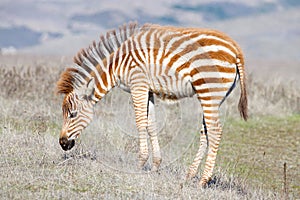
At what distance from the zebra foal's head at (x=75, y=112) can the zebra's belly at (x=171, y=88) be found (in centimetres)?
107

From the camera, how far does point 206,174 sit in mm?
7211

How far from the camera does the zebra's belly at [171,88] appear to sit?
23.9 feet

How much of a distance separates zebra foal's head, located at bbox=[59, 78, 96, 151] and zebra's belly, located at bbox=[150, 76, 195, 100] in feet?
3.50

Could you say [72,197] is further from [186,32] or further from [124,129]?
[124,129]

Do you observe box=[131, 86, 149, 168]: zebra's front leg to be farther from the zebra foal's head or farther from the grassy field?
the zebra foal's head

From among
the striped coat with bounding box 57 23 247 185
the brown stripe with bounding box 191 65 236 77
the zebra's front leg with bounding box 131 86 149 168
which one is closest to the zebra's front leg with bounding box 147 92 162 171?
the striped coat with bounding box 57 23 247 185

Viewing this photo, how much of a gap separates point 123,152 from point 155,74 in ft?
5.75

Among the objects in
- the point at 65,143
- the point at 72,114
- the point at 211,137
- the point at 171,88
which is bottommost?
the point at 65,143

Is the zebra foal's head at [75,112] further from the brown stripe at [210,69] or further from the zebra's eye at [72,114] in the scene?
the brown stripe at [210,69]

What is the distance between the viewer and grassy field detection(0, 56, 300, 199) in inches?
246

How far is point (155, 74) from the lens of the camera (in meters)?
7.48

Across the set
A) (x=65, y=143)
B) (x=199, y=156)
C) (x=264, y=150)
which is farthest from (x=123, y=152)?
(x=264, y=150)

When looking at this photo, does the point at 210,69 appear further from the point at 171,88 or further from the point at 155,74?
the point at 155,74

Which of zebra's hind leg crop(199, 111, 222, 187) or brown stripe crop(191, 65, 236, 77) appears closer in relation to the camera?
brown stripe crop(191, 65, 236, 77)
